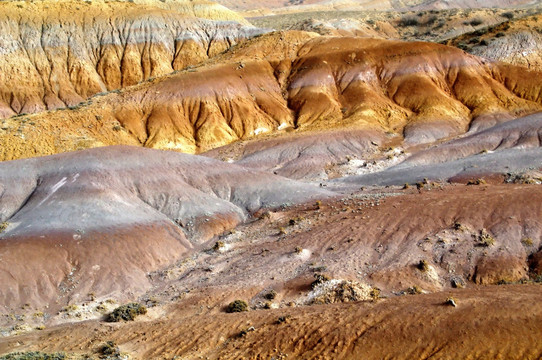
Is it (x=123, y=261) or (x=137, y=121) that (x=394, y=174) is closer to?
(x=123, y=261)

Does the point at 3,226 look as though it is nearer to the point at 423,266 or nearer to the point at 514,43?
the point at 423,266

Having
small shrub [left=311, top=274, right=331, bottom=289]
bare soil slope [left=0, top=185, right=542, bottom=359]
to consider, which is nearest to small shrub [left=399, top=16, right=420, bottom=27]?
bare soil slope [left=0, top=185, right=542, bottom=359]

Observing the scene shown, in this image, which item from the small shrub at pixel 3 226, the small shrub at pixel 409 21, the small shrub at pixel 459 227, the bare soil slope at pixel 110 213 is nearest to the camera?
the small shrub at pixel 459 227

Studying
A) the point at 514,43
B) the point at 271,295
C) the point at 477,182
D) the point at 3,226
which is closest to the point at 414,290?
the point at 271,295

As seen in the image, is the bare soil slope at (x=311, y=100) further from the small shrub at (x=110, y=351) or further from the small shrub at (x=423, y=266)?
the small shrub at (x=110, y=351)

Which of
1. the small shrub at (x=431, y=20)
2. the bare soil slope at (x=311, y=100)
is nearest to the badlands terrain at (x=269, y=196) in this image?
the bare soil slope at (x=311, y=100)

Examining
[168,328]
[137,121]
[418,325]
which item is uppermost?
[418,325]

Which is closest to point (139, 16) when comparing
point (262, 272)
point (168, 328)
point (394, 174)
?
point (394, 174)
